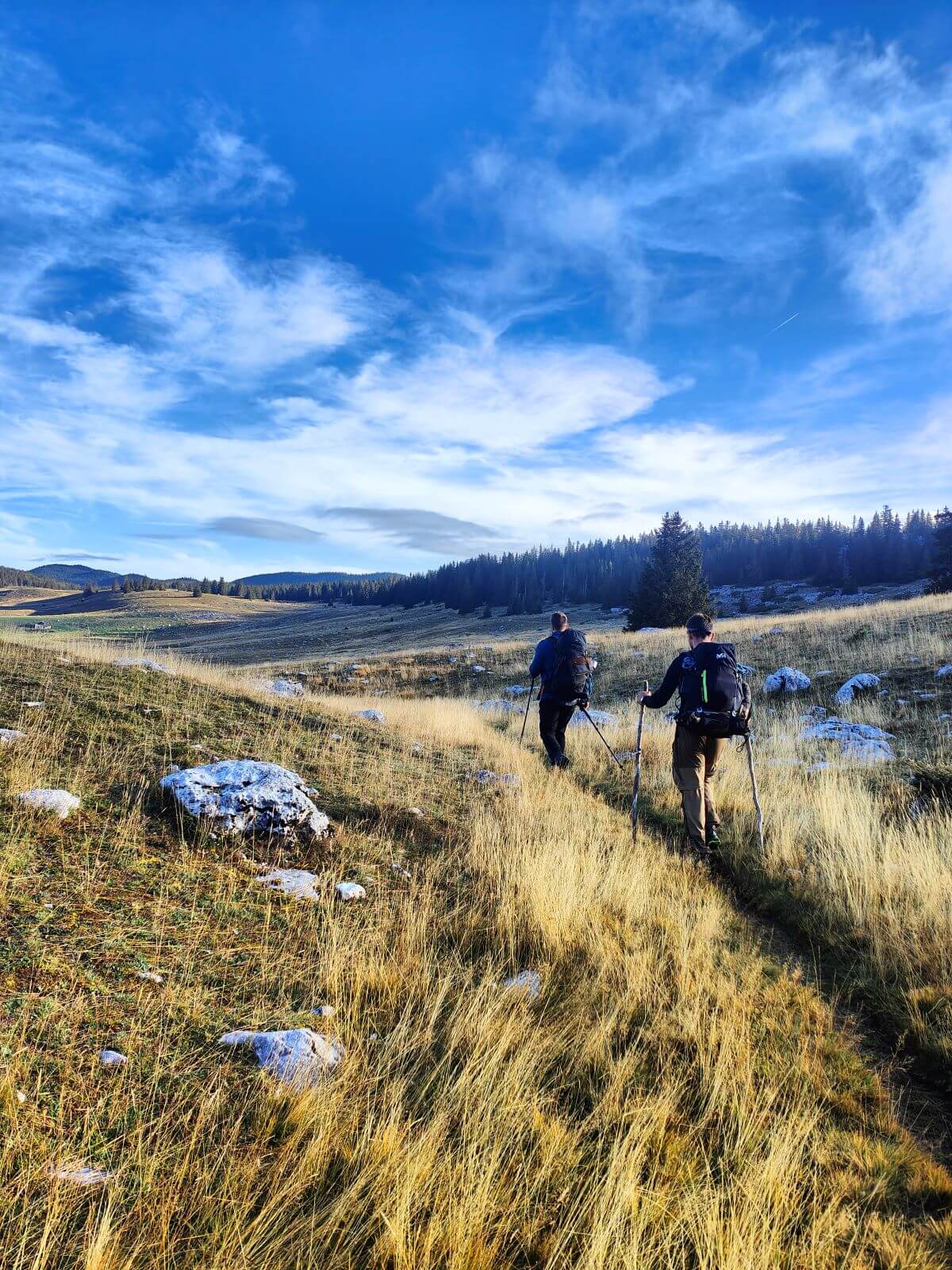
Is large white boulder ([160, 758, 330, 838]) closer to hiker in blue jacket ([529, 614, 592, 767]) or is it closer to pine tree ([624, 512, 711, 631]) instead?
hiker in blue jacket ([529, 614, 592, 767])

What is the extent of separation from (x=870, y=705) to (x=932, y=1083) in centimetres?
1140

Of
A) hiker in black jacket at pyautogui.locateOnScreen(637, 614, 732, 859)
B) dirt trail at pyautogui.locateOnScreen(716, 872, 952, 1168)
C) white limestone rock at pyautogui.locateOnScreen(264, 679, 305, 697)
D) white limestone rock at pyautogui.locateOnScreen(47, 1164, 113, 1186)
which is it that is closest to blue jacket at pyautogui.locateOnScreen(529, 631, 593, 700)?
hiker in black jacket at pyautogui.locateOnScreen(637, 614, 732, 859)

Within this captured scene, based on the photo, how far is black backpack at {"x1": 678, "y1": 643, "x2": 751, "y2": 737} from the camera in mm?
6473

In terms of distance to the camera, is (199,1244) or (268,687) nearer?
(199,1244)

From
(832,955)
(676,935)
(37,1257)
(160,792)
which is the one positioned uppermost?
(160,792)

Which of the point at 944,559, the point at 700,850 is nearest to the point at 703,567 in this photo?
the point at 944,559

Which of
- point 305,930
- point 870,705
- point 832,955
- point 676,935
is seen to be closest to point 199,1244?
point 305,930

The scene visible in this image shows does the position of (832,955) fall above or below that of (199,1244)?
below

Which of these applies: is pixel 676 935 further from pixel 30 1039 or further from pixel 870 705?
pixel 870 705

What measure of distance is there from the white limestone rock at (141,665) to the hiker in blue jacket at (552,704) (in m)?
6.51

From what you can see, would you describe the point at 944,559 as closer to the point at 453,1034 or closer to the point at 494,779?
the point at 494,779

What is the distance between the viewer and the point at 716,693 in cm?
648

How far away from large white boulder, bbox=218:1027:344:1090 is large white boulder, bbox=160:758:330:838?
2333 mm

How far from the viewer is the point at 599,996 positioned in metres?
3.39
